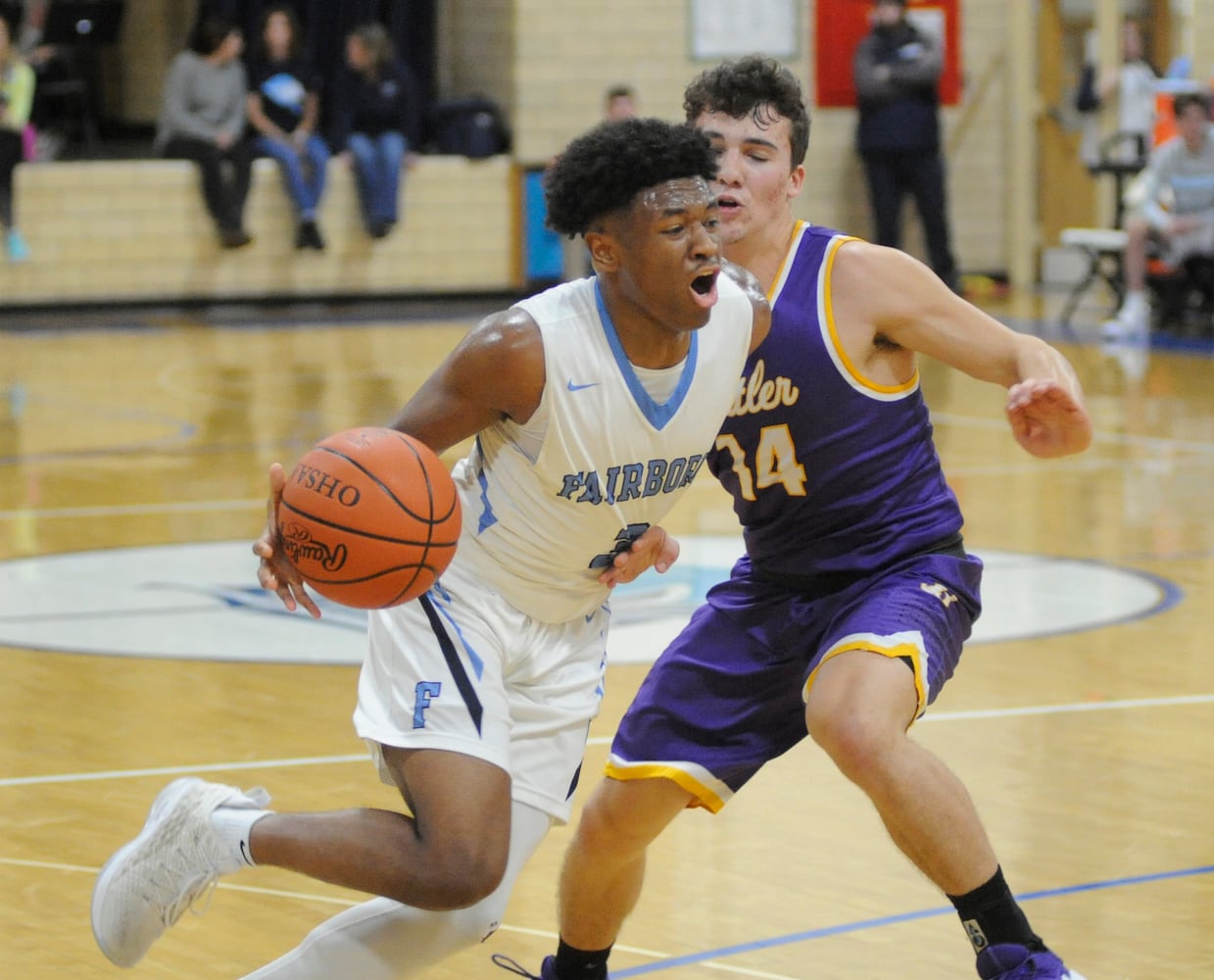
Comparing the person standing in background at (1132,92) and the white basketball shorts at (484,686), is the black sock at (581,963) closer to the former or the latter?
the white basketball shorts at (484,686)

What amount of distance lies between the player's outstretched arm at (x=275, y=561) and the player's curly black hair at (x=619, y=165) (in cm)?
66

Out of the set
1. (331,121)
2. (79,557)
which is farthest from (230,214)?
(79,557)

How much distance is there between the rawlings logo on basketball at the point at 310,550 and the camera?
11.1ft

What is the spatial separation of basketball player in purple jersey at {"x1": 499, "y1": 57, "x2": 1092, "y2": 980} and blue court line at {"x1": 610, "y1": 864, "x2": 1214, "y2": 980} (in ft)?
0.48

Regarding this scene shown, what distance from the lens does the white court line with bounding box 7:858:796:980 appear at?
3955 mm

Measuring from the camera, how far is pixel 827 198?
1966 centimetres

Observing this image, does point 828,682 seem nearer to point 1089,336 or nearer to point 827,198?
point 1089,336

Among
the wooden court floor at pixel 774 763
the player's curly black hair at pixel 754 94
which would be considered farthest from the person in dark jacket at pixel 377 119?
the player's curly black hair at pixel 754 94

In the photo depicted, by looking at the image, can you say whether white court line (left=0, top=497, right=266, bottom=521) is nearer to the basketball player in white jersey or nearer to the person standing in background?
the basketball player in white jersey

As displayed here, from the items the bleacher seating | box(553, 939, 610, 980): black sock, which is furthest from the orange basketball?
the bleacher seating

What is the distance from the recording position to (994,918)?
3457 mm

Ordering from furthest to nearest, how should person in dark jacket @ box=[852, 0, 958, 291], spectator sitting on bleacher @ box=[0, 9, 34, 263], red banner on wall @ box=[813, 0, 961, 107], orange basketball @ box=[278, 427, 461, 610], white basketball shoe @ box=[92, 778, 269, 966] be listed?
red banner on wall @ box=[813, 0, 961, 107] → person in dark jacket @ box=[852, 0, 958, 291] → spectator sitting on bleacher @ box=[0, 9, 34, 263] → white basketball shoe @ box=[92, 778, 269, 966] → orange basketball @ box=[278, 427, 461, 610]

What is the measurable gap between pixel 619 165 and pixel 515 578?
28.1 inches

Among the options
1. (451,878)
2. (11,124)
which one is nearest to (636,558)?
(451,878)
